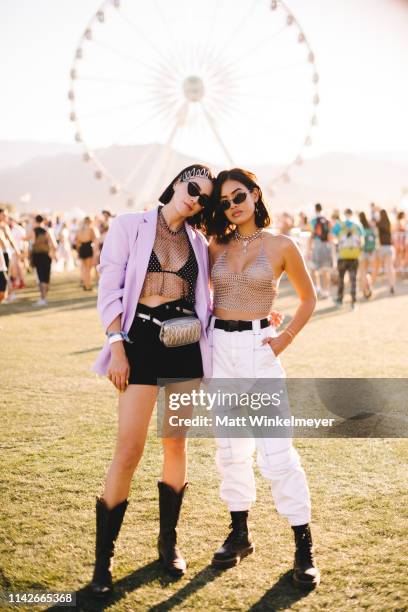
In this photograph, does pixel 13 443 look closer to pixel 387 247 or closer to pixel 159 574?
pixel 159 574

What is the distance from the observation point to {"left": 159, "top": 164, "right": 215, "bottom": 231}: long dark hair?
3170mm

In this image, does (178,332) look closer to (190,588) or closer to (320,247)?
(190,588)

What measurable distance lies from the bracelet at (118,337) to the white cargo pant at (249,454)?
424 millimetres

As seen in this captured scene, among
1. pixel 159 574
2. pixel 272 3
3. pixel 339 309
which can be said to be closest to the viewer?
pixel 159 574

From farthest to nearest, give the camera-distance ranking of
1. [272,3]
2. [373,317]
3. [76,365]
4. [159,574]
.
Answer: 1. [272,3]
2. [373,317]
3. [76,365]
4. [159,574]

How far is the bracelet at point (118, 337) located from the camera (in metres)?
3.02

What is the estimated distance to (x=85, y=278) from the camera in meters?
16.8

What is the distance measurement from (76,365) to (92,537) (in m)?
4.56

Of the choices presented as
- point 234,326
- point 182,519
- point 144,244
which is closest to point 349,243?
point 182,519

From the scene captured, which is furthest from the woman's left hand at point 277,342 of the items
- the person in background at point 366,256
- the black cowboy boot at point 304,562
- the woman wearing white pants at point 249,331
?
the person in background at point 366,256

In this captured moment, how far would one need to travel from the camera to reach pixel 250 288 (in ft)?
10.5

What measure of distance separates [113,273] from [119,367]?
0.43 meters

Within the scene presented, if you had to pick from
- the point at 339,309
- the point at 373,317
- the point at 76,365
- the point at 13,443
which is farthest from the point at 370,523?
the point at 339,309

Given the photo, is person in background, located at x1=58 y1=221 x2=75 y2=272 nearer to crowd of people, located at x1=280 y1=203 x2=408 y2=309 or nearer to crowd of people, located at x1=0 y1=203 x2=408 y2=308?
crowd of people, located at x1=0 y1=203 x2=408 y2=308
